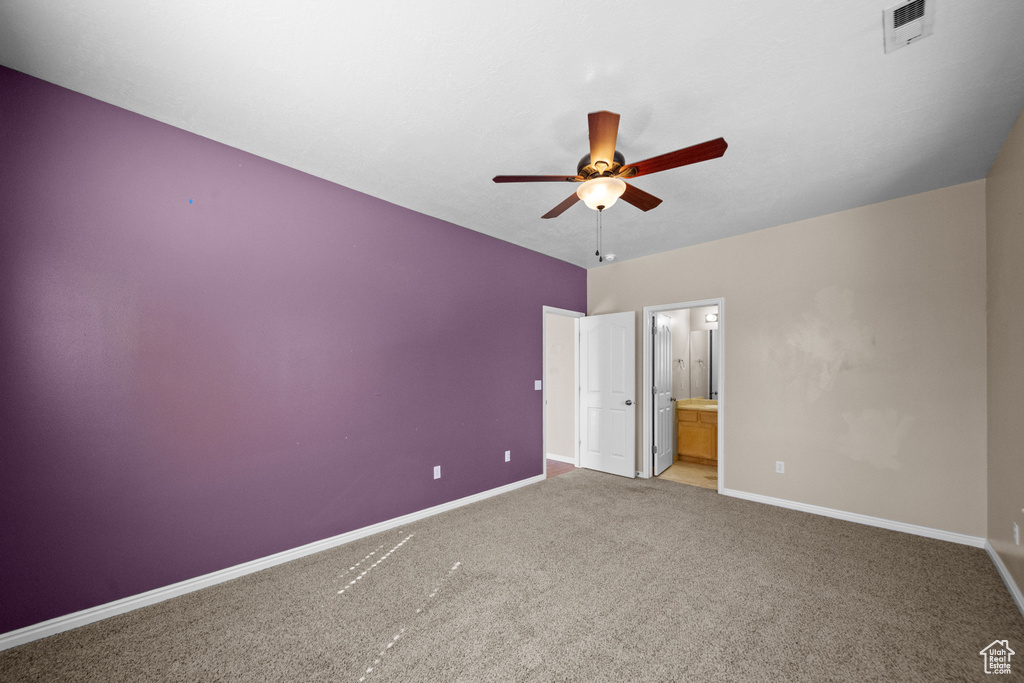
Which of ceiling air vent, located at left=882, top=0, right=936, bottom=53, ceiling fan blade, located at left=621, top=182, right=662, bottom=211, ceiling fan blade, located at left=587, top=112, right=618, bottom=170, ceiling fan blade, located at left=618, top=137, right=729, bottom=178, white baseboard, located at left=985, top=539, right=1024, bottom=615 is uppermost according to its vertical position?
ceiling air vent, located at left=882, top=0, right=936, bottom=53

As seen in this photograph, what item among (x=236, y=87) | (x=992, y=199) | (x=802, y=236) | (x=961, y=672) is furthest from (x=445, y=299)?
(x=992, y=199)

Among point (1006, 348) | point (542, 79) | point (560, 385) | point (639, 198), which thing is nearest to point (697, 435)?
point (560, 385)

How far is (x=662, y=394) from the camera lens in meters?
4.99

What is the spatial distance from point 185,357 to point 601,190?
8.56ft


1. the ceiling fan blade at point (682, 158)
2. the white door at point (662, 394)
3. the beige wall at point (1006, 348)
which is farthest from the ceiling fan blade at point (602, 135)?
the white door at point (662, 394)

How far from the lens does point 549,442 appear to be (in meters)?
5.82

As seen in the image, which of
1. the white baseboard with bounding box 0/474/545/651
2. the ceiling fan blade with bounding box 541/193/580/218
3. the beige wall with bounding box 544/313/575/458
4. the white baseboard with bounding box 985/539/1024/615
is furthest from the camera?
the beige wall with bounding box 544/313/575/458

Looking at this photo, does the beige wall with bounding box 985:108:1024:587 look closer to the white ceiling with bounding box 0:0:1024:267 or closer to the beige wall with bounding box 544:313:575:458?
the white ceiling with bounding box 0:0:1024:267

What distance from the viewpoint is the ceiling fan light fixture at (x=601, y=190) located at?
1.99m

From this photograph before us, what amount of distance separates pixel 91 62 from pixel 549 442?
5.55 metres

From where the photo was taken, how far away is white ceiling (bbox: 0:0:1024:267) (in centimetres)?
155

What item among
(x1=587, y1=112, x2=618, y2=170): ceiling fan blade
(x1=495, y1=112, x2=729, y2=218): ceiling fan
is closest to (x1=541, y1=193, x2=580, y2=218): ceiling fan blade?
(x1=495, y1=112, x2=729, y2=218): ceiling fan

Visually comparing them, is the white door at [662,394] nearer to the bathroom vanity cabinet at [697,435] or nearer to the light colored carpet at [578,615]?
the bathroom vanity cabinet at [697,435]

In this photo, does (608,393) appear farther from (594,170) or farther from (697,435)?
(594,170)
